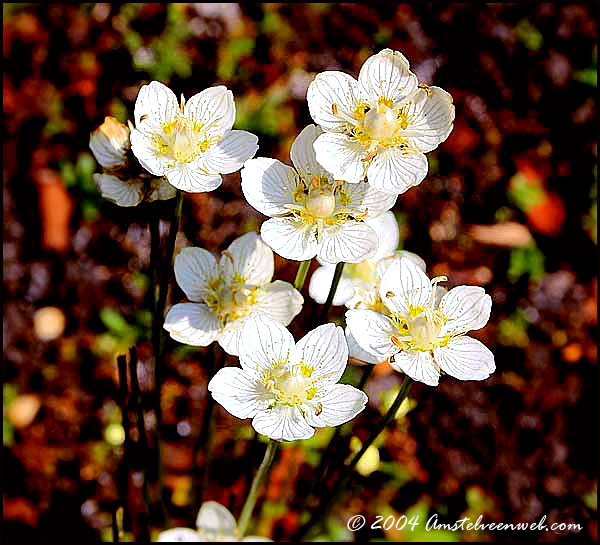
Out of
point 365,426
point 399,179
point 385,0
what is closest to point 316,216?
point 399,179

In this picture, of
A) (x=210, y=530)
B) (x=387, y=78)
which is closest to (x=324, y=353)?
(x=387, y=78)

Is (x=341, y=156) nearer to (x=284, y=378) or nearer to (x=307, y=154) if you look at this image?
(x=307, y=154)

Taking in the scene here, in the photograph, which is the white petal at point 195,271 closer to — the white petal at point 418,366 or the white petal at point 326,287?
the white petal at point 326,287

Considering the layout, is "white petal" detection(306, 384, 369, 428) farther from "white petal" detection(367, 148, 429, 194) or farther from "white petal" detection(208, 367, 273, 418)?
"white petal" detection(367, 148, 429, 194)

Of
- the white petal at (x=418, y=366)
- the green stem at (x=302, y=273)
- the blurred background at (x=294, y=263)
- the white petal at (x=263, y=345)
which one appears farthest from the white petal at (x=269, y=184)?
the blurred background at (x=294, y=263)

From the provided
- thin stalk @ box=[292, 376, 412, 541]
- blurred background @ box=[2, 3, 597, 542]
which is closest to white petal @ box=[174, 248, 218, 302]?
thin stalk @ box=[292, 376, 412, 541]

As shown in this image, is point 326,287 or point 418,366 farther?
point 326,287
